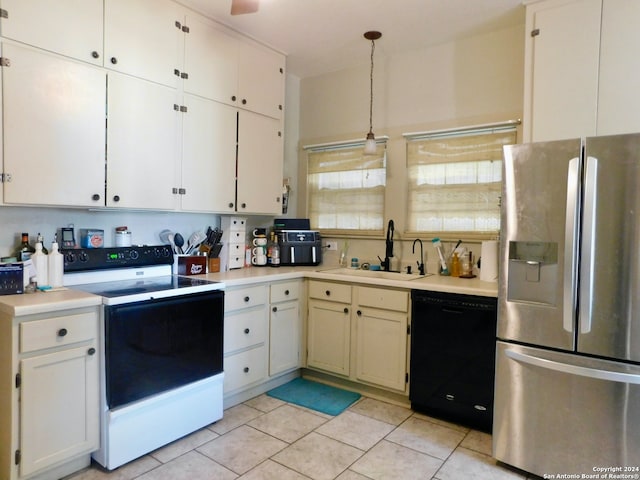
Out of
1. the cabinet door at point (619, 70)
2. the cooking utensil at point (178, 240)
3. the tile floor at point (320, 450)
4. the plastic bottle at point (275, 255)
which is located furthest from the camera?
the plastic bottle at point (275, 255)

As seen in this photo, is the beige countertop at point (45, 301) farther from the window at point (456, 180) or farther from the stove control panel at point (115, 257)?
the window at point (456, 180)

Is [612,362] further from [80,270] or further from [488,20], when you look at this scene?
[80,270]

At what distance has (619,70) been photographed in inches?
91.3

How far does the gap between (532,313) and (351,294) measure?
130 centimetres

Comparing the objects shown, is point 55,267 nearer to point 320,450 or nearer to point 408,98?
point 320,450

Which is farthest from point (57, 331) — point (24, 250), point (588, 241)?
point (588, 241)

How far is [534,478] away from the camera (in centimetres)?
211

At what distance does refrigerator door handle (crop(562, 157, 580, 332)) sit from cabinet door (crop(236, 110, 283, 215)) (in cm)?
223

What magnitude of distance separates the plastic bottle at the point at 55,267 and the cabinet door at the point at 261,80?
1.69m

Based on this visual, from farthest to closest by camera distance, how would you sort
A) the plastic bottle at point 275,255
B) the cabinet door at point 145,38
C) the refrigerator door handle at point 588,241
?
the plastic bottle at point 275,255 < the cabinet door at point 145,38 < the refrigerator door handle at point 588,241

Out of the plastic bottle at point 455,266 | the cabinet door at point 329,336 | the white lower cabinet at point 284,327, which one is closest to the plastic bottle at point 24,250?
the white lower cabinet at point 284,327

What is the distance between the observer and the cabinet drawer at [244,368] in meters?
2.76

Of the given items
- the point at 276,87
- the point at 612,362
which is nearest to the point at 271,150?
the point at 276,87

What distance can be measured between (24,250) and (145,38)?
56.9 inches
